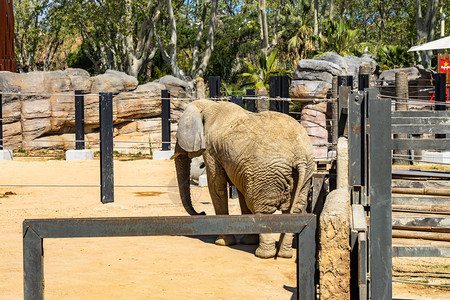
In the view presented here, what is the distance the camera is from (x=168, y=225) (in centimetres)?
248

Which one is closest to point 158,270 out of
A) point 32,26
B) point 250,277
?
point 250,277

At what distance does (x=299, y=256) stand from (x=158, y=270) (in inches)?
153

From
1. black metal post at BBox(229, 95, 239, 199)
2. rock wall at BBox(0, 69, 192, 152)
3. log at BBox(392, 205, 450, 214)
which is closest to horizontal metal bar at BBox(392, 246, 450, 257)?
log at BBox(392, 205, 450, 214)

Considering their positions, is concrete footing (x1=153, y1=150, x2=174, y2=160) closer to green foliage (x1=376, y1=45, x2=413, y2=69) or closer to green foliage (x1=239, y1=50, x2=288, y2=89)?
green foliage (x1=239, y1=50, x2=288, y2=89)

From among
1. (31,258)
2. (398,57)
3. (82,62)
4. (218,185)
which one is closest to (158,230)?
(31,258)

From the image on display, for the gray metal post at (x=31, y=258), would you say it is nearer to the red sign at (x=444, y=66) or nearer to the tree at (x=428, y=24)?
the red sign at (x=444, y=66)

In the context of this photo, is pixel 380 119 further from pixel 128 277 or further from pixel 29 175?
pixel 29 175

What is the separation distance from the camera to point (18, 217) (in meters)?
9.11

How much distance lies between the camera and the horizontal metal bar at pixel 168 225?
8.04ft

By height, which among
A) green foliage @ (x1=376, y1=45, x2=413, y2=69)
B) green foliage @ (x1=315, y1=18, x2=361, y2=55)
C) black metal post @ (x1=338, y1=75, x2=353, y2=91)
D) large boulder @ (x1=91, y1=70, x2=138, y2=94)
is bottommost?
black metal post @ (x1=338, y1=75, x2=353, y2=91)

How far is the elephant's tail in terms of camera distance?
22.2ft

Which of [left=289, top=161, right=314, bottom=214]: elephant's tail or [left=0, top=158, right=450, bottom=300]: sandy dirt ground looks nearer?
[left=0, top=158, right=450, bottom=300]: sandy dirt ground

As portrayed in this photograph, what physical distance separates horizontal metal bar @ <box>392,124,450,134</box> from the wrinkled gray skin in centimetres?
249

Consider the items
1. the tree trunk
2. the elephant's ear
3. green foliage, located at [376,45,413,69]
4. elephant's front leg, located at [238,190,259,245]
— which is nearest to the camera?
the elephant's ear
